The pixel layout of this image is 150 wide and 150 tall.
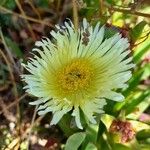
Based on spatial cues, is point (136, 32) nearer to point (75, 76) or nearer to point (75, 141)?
point (75, 76)

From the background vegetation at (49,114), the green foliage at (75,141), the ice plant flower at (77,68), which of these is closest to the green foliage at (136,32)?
the background vegetation at (49,114)

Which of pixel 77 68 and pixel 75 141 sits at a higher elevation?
pixel 77 68

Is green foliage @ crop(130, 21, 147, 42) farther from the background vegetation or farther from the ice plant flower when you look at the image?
the ice plant flower

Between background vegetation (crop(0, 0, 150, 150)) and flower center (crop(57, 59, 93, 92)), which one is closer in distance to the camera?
flower center (crop(57, 59, 93, 92))

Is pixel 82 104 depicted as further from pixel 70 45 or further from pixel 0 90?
pixel 0 90

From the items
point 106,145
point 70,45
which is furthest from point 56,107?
point 106,145

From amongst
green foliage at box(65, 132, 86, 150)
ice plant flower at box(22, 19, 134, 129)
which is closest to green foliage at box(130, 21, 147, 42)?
ice plant flower at box(22, 19, 134, 129)

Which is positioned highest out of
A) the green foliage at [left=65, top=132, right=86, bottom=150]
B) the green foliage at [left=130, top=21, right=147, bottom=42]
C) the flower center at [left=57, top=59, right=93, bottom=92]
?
the green foliage at [left=130, top=21, right=147, bottom=42]

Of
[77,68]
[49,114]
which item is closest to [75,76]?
[77,68]
